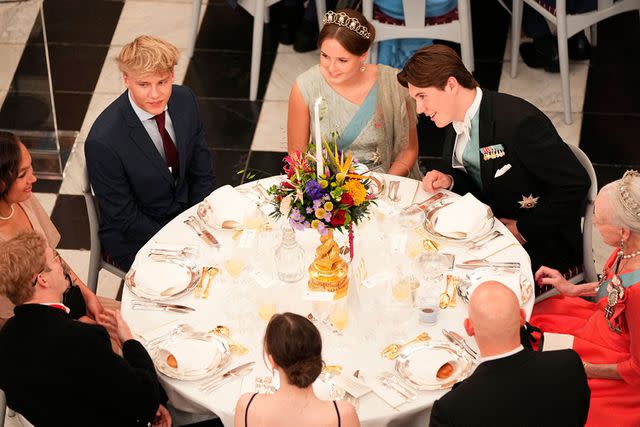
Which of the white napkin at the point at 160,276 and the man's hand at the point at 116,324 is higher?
the white napkin at the point at 160,276

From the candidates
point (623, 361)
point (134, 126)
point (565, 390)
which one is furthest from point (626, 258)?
point (134, 126)

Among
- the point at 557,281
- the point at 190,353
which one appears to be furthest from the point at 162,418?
the point at 557,281

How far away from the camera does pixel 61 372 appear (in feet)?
9.34

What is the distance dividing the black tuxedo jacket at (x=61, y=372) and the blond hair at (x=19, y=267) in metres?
0.07

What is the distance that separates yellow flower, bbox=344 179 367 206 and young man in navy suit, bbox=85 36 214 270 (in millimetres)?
1079

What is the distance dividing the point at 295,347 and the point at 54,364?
768mm

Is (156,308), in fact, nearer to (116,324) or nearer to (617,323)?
(116,324)

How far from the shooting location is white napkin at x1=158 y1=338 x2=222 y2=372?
304 cm

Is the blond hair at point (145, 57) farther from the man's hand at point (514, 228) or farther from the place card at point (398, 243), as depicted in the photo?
the man's hand at point (514, 228)

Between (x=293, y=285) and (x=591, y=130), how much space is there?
249 centimetres

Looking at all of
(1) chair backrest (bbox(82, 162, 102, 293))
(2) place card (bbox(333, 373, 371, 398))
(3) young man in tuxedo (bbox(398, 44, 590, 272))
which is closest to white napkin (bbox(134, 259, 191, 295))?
(1) chair backrest (bbox(82, 162, 102, 293))

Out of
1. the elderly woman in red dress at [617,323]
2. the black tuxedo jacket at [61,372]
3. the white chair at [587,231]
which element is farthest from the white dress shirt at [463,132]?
the black tuxedo jacket at [61,372]

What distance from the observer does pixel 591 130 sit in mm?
5211

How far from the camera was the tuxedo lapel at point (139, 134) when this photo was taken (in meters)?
3.87
